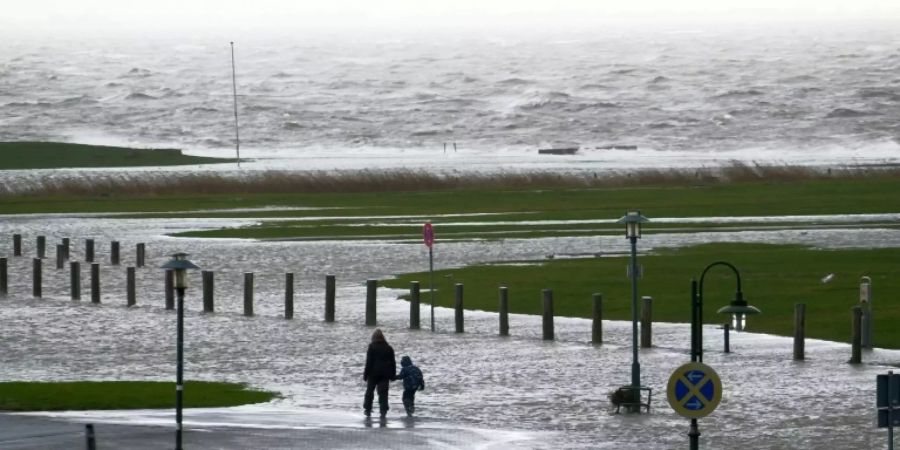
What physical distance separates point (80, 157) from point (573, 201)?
4140 centimetres

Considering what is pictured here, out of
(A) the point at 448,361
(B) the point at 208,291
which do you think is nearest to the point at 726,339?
(A) the point at 448,361

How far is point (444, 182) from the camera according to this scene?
311 feet

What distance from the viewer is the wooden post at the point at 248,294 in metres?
42.7

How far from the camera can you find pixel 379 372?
93.1 ft

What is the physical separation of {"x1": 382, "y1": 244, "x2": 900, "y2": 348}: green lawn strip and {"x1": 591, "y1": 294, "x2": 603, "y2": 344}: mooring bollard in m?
2.96

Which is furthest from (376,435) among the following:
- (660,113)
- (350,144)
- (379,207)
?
(660,113)

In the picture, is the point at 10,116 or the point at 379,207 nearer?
the point at 379,207

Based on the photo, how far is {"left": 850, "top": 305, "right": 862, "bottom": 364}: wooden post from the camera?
33.1 m

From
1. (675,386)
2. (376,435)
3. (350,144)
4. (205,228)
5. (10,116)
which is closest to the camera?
(675,386)

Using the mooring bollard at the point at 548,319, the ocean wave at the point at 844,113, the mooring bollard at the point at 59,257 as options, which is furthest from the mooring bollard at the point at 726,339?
the ocean wave at the point at 844,113

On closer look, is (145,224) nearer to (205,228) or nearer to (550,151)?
(205,228)

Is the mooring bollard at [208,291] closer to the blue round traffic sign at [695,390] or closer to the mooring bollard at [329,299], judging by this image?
the mooring bollard at [329,299]

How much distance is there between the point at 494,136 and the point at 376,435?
134874mm

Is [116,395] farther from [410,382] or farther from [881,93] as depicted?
[881,93]
